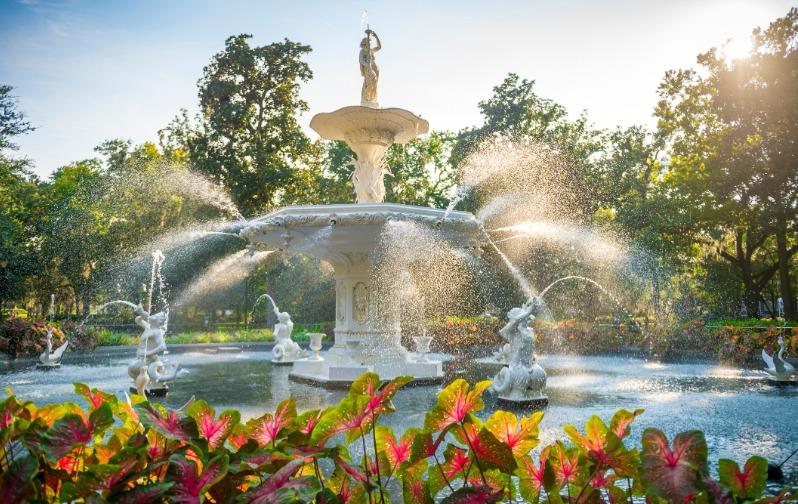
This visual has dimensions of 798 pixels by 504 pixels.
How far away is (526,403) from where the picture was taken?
7.67m

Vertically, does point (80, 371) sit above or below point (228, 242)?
below

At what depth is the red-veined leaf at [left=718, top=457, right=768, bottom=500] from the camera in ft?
4.49

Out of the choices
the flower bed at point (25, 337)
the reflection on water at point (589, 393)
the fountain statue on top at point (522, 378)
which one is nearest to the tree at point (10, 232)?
the flower bed at point (25, 337)

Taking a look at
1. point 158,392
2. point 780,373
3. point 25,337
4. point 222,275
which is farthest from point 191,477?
point 222,275

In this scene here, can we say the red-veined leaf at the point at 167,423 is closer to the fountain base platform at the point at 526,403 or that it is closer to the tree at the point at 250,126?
the fountain base platform at the point at 526,403

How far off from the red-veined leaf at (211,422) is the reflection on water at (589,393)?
4559 millimetres

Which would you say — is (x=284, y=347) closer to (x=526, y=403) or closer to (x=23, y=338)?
(x=526, y=403)

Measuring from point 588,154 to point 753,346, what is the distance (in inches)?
760

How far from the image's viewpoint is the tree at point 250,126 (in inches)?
1150

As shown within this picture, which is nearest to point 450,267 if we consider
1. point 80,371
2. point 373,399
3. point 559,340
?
point 559,340

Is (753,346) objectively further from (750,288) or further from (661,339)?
(750,288)

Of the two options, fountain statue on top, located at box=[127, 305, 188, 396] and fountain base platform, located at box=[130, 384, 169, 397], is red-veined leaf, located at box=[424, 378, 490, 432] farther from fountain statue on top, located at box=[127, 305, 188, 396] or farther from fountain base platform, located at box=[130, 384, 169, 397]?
fountain base platform, located at box=[130, 384, 169, 397]

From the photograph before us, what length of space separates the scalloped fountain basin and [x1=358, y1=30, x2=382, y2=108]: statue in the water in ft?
9.64

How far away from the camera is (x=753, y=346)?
14625 millimetres
